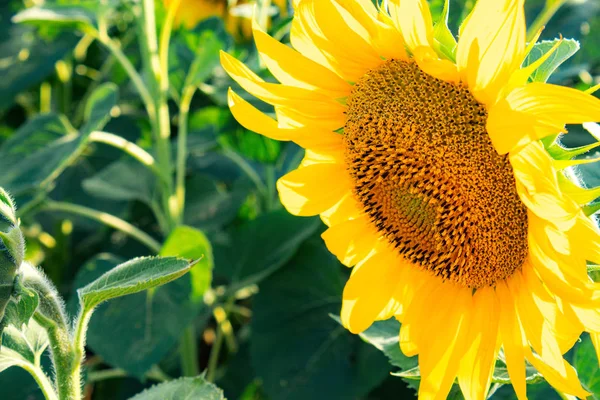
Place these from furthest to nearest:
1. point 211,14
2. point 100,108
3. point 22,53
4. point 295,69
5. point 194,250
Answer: point 22,53 → point 211,14 → point 100,108 → point 194,250 → point 295,69

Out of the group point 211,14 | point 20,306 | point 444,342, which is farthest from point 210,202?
point 20,306

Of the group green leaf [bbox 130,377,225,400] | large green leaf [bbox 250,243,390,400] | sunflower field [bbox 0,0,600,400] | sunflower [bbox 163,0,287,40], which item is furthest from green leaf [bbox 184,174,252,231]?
green leaf [bbox 130,377,225,400]

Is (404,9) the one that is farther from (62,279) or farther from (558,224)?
(62,279)

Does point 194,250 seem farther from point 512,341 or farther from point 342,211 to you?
point 512,341

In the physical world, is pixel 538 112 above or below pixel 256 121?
above

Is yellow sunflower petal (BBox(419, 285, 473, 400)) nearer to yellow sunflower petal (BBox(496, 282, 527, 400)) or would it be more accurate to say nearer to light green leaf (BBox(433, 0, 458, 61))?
yellow sunflower petal (BBox(496, 282, 527, 400))

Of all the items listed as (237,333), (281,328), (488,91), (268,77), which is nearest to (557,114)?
(488,91)
